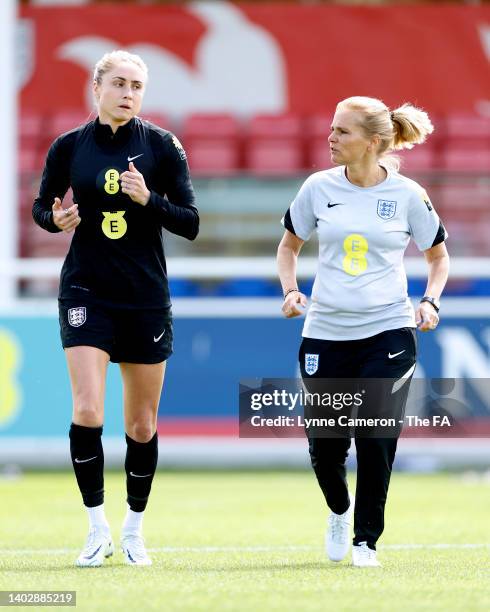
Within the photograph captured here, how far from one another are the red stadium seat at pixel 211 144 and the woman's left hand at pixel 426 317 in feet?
29.0

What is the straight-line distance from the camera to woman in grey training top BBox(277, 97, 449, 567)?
17.1 ft

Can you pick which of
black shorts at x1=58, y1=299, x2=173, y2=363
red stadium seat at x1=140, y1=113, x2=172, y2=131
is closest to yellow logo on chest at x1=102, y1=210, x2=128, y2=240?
black shorts at x1=58, y1=299, x2=173, y2=363

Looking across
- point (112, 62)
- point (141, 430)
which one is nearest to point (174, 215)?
point (112, 62)

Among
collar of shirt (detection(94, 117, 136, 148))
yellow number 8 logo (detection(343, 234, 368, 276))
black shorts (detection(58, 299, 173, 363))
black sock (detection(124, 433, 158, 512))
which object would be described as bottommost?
black sock (detection(124, 433, 158, 512))

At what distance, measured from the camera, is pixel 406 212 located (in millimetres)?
5324

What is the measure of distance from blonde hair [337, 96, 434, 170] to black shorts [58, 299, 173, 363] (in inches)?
42.4

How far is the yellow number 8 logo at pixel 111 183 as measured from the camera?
5246 mm

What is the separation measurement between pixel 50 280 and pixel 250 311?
155cm

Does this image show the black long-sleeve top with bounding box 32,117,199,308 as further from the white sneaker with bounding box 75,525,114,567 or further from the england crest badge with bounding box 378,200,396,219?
the white sneaker with bounding box 75,525,114,567

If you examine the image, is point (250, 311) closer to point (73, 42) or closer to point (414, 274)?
point (414, 274)

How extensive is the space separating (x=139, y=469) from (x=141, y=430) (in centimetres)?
19

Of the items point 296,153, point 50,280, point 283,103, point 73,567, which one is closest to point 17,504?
point 50,280

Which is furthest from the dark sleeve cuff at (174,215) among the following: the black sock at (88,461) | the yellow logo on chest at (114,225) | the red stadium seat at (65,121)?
the red stadium seat at (65,121)

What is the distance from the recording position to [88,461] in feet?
17.5
